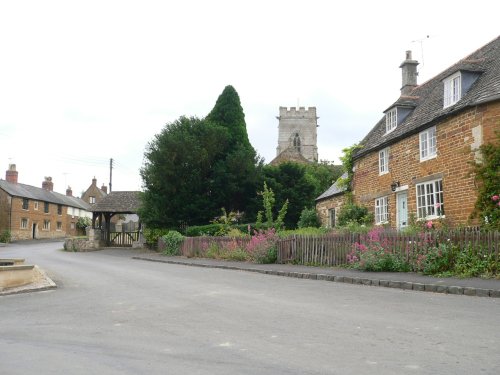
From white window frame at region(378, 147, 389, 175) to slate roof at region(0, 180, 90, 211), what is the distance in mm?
43677

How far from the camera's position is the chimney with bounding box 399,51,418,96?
26533mm

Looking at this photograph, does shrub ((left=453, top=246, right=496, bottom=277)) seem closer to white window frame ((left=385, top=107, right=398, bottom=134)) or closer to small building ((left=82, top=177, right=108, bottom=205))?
white window frame ((left=385, top=107, right=398, bottom=134))

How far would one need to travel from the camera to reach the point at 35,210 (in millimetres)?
58125

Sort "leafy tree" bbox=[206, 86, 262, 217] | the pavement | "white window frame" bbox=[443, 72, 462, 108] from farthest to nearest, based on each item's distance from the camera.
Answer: "leafy tree" bbox=[206, 86, 262, 217]
"white window frame" bbox=[443, 72, 462, 108]
the pavement

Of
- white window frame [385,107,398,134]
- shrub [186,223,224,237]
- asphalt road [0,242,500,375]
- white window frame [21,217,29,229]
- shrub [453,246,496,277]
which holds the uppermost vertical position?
white window frame [385,107,398,134]

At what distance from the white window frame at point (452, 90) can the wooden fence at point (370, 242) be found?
7.26 m

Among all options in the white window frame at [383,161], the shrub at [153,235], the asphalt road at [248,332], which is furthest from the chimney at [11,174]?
the asphalt road at [248,332]

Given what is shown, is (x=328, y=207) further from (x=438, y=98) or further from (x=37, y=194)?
(x=37, y=194)

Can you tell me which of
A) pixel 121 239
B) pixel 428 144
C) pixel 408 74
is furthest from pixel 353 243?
pixel 121 239

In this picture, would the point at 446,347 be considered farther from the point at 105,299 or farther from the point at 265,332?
the point at 105,299

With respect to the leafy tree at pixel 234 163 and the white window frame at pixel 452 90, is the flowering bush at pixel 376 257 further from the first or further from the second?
the leafy tree at pixel 234 163

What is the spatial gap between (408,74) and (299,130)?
5410 centimetres

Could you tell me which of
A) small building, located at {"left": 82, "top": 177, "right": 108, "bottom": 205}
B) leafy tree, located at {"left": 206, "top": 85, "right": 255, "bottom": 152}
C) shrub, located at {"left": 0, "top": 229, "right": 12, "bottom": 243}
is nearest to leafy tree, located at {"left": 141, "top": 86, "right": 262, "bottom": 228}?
leafy tree, located at {"left": 206, "top": 85, "right": 255, "bottom": 152}

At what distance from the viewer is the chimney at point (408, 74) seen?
87.0 ft
